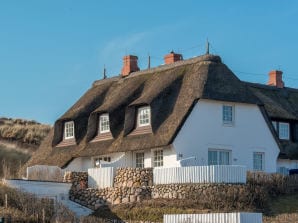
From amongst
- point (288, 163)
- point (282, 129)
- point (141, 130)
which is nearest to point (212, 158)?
point (141, 130)

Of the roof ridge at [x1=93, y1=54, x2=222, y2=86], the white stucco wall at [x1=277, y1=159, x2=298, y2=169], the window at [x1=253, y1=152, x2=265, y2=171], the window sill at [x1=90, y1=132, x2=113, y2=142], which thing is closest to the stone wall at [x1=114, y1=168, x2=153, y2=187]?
the window sill at [x1=90, y1=132, x2=113, y2=142]

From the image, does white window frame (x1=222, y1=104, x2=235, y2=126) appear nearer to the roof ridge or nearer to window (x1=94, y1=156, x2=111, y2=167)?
the roof ridge

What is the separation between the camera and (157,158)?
136 ft

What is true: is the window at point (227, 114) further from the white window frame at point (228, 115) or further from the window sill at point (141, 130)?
the window sill at point (141, 130)

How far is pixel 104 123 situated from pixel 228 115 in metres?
7.36

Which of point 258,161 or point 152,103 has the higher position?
point 152,103

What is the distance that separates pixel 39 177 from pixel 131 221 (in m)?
9.59

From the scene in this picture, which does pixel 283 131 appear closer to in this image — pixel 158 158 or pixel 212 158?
pixel 212 158

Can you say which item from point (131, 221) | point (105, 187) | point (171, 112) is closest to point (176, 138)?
point (171, 112)

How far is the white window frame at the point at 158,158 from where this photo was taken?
1620 inches

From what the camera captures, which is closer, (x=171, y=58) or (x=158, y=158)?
(x=158, y=158)

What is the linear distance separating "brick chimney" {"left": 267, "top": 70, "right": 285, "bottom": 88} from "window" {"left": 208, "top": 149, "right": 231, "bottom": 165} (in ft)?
43.3

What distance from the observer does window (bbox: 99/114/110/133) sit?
147 ft

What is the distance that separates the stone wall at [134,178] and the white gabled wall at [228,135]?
2.77 metres
